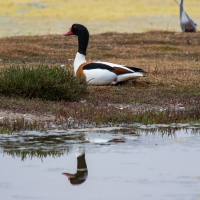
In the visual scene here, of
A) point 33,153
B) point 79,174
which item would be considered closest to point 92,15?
point 33,153

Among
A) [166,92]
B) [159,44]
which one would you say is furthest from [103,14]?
[166,92]

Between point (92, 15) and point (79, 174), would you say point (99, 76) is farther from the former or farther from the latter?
point (92, 15)

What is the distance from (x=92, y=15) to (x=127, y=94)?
96.3 feet

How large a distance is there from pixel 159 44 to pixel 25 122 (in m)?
16.2

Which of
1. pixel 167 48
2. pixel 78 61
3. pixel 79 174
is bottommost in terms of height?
pixel 79 174

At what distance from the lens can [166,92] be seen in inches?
472

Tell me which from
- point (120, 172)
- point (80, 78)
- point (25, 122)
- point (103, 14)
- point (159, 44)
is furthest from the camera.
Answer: point (103, 14)

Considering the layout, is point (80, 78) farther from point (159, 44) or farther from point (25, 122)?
point (159, 44)

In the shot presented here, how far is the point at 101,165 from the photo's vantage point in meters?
6.52

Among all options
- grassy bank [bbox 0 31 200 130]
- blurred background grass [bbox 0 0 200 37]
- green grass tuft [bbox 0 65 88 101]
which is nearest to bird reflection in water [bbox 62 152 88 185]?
grassy bank [bbox 0 31 200 130]

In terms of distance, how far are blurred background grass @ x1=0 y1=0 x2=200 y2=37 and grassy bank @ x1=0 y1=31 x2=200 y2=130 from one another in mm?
13211

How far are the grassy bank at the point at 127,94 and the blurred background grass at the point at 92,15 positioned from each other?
13211mm

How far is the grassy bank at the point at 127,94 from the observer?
360 inches

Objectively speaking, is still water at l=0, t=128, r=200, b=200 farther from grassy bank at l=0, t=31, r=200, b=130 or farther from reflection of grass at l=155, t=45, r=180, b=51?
reflection of grass at l=155, t=45, r=180, b=51
